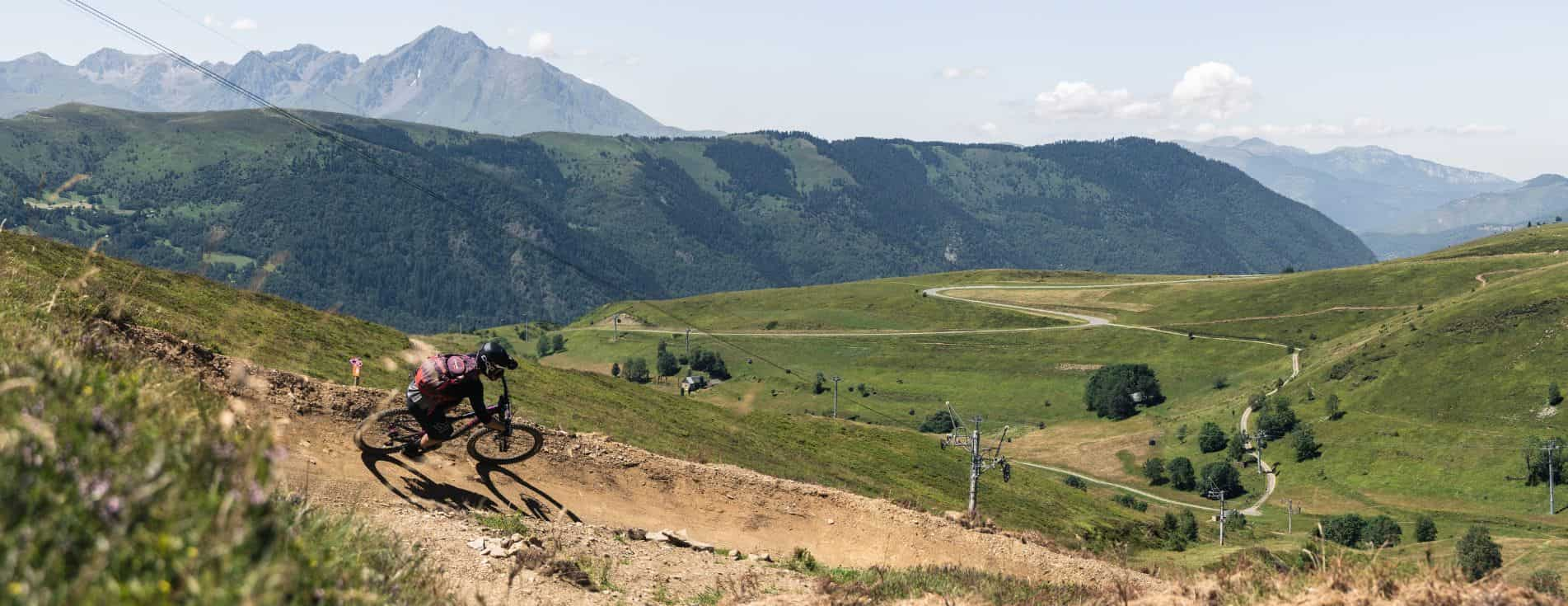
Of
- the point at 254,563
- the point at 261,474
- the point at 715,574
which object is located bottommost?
the point at 715,574

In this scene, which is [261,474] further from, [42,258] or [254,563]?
[42,258]

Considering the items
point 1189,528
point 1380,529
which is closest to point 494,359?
point 1189,528

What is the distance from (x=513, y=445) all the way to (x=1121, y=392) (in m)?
186

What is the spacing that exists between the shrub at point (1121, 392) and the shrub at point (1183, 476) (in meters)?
38.8

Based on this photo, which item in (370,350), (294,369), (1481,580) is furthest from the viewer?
→ (370,350)

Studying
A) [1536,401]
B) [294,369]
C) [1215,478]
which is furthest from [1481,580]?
[1536,401]

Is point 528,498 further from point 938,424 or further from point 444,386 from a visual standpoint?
point 938,424

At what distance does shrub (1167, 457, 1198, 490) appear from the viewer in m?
149

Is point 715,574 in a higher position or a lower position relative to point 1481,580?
lower

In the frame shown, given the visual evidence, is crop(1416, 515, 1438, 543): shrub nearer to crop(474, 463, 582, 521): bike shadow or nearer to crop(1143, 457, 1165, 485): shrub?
crop(1143, 457, 1165, 485): shrub

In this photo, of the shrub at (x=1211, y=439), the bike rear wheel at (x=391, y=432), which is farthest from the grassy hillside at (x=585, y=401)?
the shrub at (x=1211, y=439)

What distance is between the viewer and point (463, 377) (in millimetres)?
18453

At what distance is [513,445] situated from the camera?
22219 mm

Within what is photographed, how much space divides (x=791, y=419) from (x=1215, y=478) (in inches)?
4107
